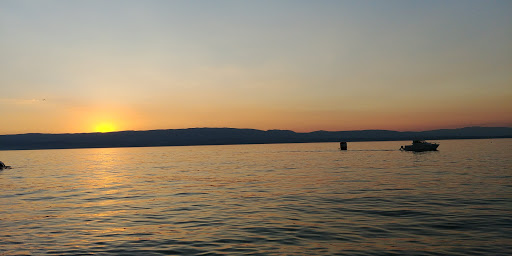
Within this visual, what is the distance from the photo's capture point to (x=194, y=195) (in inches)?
1592

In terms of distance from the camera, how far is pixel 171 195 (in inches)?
1601

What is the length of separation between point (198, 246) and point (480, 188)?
33398 millimetres

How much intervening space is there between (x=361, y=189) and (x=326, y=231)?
21073 mm

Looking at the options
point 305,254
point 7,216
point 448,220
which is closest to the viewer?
point 305,254

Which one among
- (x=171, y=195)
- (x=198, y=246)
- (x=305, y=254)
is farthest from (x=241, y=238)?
(x=171, y=195)

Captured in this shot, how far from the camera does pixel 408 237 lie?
2088 centimetres

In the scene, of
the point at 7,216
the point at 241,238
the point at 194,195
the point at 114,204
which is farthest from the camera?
the point at 194,195

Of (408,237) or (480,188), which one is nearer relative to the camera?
(408,237)

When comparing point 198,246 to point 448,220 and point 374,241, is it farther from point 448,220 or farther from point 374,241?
point 448,220

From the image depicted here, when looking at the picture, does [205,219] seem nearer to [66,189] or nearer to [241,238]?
[241,238]

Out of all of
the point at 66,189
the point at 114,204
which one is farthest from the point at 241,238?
the point at 66,189

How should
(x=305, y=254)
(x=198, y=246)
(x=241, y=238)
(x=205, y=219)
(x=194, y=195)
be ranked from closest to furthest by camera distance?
(x=305, y=254) → (x=198, y=246) → (x=241, y=238) → (x=205, y=219) → (x=194, y=195)

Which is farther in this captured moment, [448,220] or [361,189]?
[361,189]

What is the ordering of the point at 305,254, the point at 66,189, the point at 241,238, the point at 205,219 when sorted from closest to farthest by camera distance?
the point at 305,254, the point at 241,238, the point at 205,219, the point at 66,189
